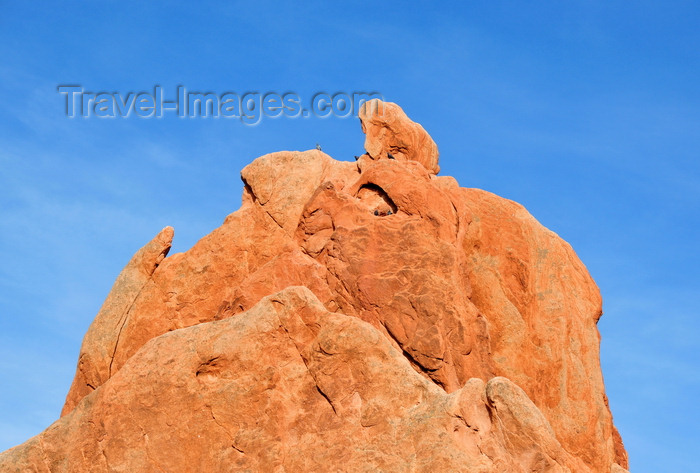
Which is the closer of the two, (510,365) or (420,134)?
(510,365)

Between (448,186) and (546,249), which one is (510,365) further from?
(448,186)

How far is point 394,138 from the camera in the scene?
29.4 meters

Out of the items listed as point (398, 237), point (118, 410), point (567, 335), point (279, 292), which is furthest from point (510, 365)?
point (118, 410)

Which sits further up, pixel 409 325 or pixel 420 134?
pixel 420 134

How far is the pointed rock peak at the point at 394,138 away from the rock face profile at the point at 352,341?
0.16 ft

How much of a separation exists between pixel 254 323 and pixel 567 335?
780 cm

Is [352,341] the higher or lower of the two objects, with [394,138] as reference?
lower

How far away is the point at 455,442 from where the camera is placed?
21.5 meters

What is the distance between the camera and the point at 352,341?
23.0 m

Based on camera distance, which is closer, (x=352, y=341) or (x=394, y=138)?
(x=352, y=341)

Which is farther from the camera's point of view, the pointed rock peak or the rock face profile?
the pointed rock peak

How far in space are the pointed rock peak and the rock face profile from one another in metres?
0.05

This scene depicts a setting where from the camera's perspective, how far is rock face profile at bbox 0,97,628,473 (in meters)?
22.2

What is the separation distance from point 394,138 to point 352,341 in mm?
8199
